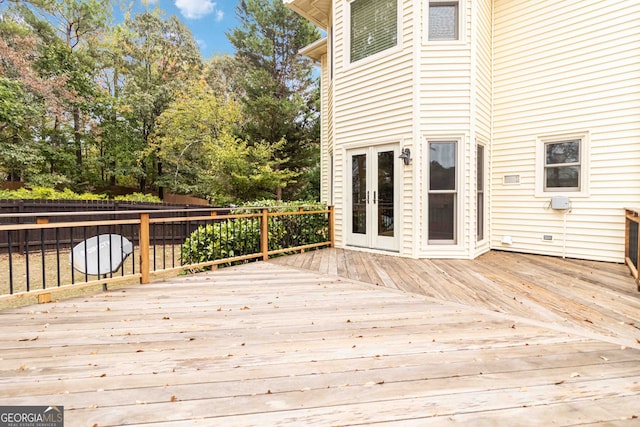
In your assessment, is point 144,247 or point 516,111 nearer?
point 144,247

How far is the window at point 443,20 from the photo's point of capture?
17.8ft

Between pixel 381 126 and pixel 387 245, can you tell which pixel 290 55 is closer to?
pixel 381 126

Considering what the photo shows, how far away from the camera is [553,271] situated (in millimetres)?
4461

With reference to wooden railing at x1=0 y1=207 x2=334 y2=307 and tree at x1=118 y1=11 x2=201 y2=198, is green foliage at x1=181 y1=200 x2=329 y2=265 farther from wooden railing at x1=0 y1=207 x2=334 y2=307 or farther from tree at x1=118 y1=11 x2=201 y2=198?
tree at x1=118 y1=11 x2=201 y2=198

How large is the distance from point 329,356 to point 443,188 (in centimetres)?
406

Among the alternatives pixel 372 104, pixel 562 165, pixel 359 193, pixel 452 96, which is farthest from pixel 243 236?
pixel 562 165

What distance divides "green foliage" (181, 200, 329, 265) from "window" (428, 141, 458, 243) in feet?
7.35

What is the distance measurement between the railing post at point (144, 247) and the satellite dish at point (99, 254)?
31 centimetres

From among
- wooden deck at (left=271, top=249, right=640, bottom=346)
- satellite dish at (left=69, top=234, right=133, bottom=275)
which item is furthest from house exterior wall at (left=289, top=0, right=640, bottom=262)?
satellite dish at (left=69, top=234, right=133, bottom=275)

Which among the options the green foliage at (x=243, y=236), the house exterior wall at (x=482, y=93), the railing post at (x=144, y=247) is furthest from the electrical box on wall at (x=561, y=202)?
the railing post at (x=144, y=247)

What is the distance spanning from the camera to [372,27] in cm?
603

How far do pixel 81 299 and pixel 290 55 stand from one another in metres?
14.2

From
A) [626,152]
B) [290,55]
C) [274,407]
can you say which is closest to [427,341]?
[274,407]

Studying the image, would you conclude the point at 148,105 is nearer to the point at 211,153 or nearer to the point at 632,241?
the point at 211,153
